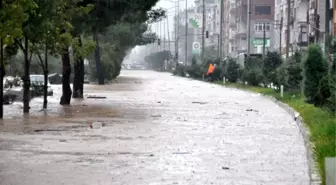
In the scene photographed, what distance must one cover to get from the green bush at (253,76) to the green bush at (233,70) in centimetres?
838

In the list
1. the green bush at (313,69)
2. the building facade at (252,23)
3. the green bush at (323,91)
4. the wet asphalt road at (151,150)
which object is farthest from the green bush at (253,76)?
the building facade at (252,23)

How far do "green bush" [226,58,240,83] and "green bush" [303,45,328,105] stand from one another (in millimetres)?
44661

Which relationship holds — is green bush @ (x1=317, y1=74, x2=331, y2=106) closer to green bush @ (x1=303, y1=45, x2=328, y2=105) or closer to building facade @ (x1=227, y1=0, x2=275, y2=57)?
green bush @ (x1=303, y1=45, x2=328, y2=105)

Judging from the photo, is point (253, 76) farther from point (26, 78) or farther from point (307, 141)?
point (307, 141)

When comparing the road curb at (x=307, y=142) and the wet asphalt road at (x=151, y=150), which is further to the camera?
the wet asphalt road at (x=151, y=150)

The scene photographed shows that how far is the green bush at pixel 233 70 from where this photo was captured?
74.2 meters

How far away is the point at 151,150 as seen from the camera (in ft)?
58.1

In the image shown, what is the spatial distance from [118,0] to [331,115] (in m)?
16.2

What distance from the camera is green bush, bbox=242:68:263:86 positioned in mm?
61750

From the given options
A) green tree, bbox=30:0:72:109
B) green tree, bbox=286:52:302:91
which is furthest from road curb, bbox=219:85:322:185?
green tree, bbox=30:0:72:109

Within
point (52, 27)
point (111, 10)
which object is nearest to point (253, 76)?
point (111, 10)

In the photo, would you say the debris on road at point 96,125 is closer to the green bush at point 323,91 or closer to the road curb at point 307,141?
the road curb at point 307,141

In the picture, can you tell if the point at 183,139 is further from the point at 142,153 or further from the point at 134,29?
the point at 134,29

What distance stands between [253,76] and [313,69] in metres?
34.2
